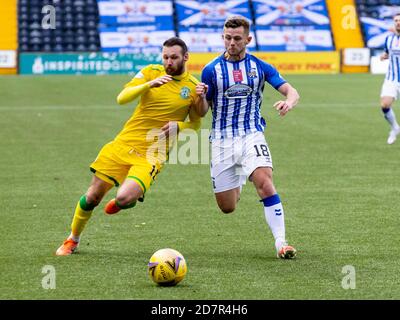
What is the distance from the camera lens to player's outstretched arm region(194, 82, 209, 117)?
9.10 metres

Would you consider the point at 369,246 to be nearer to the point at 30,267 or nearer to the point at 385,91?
the point at 30,267

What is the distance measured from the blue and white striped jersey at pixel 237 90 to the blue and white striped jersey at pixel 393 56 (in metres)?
10.6

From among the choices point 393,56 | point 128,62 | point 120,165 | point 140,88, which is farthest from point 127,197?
point 128,62

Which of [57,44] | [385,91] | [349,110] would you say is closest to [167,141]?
[385,91]

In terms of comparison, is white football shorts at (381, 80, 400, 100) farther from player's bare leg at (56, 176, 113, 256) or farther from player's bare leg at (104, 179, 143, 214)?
player's bare leg at (104, 179, 143, 214)

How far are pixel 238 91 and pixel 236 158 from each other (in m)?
0.63

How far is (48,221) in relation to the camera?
448 inches

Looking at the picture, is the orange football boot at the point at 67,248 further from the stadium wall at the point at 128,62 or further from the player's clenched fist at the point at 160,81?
the stadium wall at the point at 128,62

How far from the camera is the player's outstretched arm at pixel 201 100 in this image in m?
9.10

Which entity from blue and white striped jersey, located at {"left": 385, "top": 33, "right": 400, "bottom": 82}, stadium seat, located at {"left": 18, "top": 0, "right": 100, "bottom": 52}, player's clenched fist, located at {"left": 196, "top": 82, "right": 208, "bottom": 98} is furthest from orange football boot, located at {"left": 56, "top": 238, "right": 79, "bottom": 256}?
stadium seat, located at {"left": 18, "top": 0, "right": 100, "bottom": 52}

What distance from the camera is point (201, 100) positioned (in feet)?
30.6

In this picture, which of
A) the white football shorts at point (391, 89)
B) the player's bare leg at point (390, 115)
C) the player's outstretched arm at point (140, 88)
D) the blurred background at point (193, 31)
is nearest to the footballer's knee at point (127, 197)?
the player's outstretched arm at point (140, 88)

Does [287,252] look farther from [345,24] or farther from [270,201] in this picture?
[345,24]

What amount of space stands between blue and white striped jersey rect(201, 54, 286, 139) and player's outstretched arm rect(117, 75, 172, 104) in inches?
29.3
